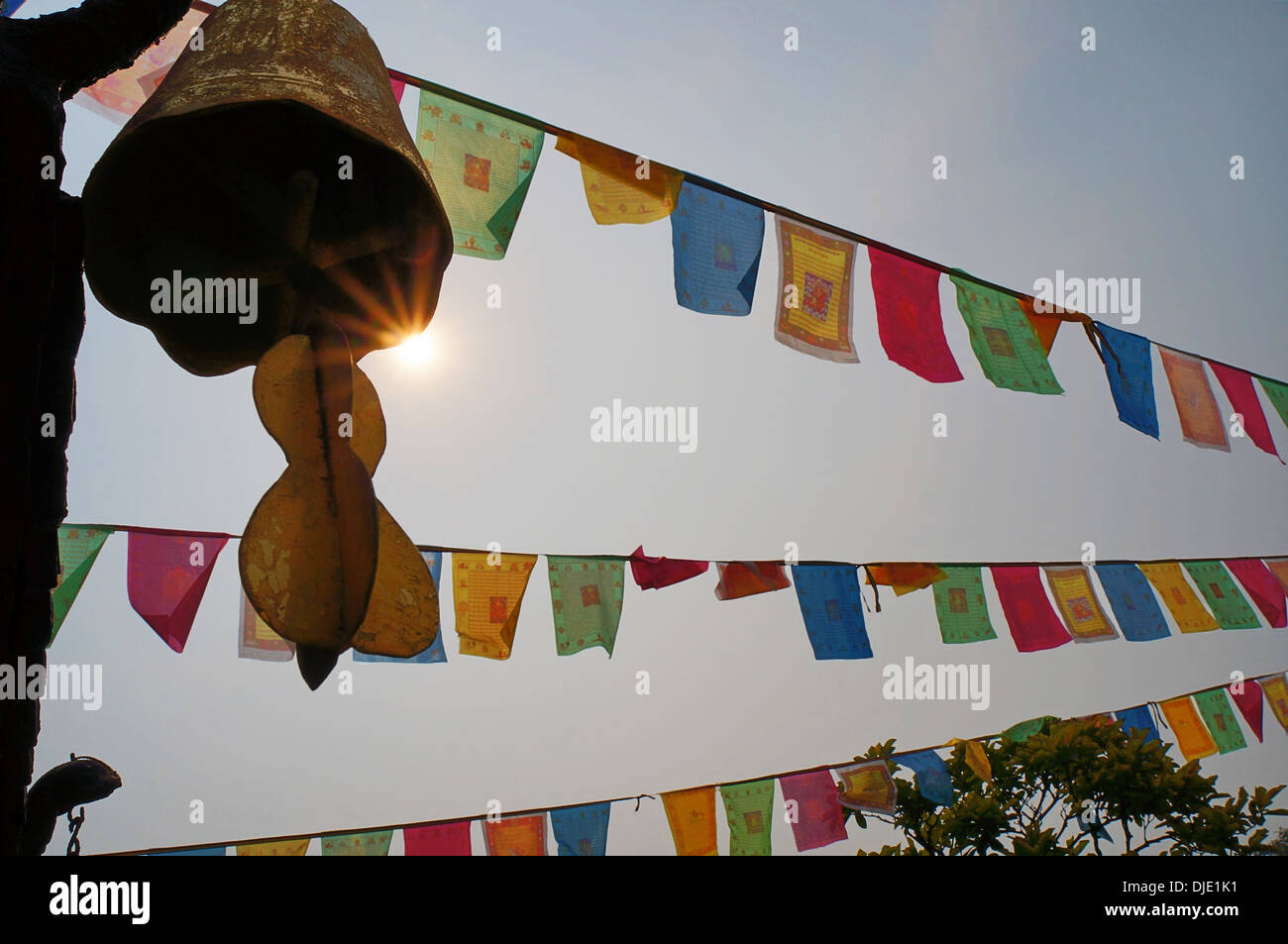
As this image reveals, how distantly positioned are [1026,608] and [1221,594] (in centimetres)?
225

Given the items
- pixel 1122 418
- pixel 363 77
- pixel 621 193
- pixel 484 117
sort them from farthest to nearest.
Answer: pixel 1122 418 < pixel 621 193 < pixel 484 117 < pixel 363 77

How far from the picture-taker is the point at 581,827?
750 cm

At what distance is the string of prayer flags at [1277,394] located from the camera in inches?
286

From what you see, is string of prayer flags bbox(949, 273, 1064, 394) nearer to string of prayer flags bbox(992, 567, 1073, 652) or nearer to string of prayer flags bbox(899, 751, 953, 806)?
string of prayer flags bbox(992, 567, 1073, 652)

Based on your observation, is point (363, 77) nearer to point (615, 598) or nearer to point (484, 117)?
point (484, 117)

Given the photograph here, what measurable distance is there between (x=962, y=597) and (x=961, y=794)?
1.85 m

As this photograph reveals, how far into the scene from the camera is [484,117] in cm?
454

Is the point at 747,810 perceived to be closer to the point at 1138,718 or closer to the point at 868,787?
the point at 868,787

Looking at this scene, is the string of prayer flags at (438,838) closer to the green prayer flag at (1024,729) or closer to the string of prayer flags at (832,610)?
the string of prayer flags at (832,610)

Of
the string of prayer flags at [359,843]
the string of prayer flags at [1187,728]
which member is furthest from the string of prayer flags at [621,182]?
the string of prayer flags at [1187,728]

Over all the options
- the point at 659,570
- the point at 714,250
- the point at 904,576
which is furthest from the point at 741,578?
the point at 714,250

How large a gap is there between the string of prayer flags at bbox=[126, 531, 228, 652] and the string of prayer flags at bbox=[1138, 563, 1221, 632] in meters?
8.47
